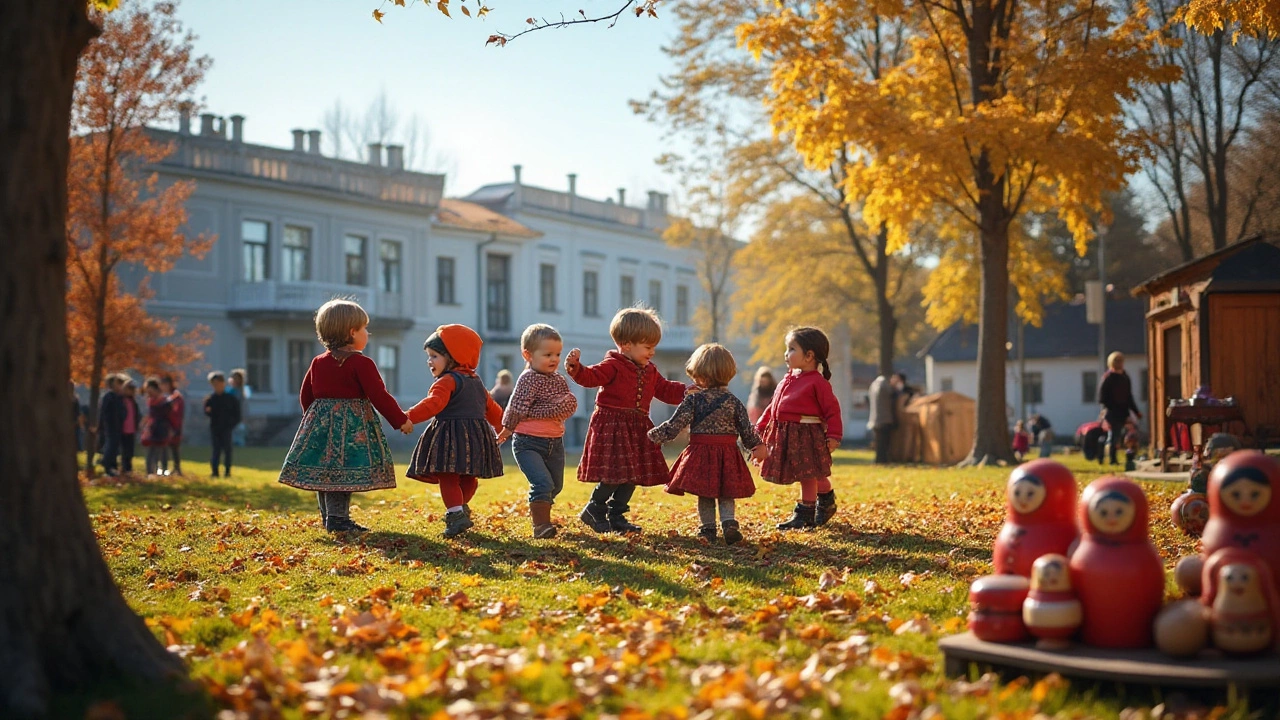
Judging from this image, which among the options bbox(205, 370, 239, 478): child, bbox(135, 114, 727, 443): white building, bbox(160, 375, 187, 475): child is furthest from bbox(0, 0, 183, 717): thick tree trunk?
bbox(135, 114, 727, 443): white building

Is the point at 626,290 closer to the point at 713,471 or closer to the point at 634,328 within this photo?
the point at 634,328

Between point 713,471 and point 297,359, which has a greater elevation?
point 297,359

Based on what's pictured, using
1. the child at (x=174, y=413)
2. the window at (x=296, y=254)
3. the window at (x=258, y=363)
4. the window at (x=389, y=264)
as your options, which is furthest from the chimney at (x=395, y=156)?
the child at (x=174, y=413)

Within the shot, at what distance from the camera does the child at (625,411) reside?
9.40 meters

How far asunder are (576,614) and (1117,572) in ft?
8.75

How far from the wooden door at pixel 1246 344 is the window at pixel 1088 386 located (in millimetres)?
39641

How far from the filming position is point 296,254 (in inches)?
1652

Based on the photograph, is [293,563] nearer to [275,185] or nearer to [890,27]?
[890,27]

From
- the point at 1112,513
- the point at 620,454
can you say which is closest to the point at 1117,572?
the point at 1112,513

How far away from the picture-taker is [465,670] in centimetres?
479

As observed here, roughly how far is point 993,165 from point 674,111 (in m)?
14.1

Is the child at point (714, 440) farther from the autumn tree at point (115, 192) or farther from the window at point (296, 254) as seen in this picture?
the window at point (296, 254)

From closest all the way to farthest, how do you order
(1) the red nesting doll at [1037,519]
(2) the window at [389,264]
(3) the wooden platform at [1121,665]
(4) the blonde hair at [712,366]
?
(3) the wooden platform at [1121,665], (1) the red nesting doll at [1037,519], (4) the blonde hair at [712,366], (2) the window at [389,264]

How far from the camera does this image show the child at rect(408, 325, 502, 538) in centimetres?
945
